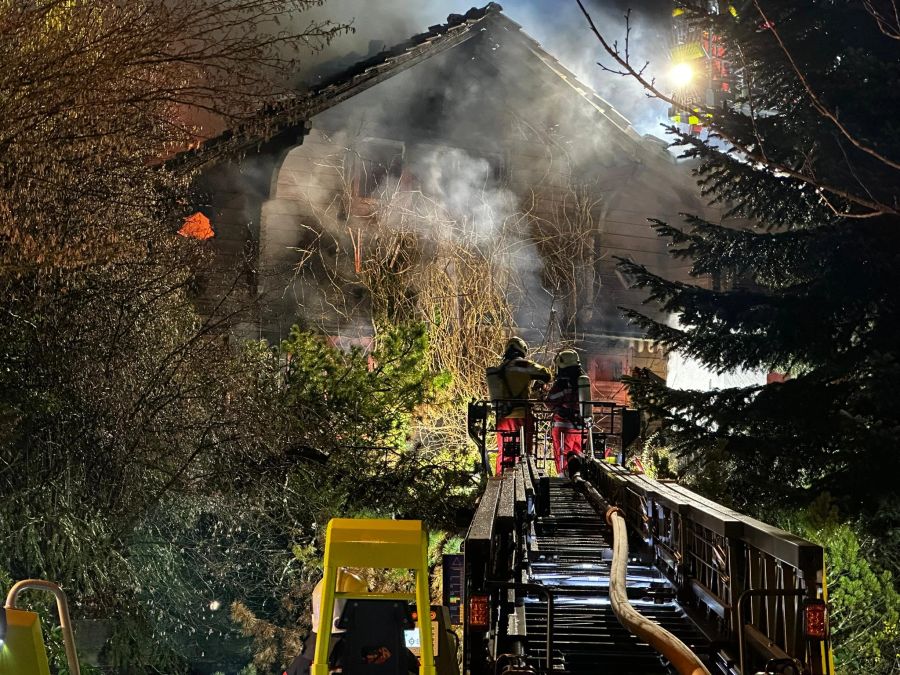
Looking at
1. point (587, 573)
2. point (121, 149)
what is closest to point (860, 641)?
point (587, 573)

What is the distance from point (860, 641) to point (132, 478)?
7.74 metres

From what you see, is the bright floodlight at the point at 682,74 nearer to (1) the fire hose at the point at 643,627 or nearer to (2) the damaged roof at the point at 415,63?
(2) the damaged roof at the point at 415,63

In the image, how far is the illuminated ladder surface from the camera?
5840mm

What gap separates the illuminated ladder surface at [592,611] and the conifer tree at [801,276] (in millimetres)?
3789

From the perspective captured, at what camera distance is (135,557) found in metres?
8.80

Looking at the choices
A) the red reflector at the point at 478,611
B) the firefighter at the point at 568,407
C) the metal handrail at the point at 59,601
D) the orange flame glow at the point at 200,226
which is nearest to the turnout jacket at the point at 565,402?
the firefighter at the point at 568,407

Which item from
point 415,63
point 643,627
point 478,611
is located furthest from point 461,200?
point 643,627

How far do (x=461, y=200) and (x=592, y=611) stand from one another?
1531 centimetres

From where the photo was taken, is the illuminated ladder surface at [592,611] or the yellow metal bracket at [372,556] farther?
the illuminated ladder surface at [592,611]

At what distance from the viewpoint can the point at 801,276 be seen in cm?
1320

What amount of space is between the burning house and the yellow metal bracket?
1383cm

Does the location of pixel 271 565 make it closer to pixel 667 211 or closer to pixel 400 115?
pixel 400 115

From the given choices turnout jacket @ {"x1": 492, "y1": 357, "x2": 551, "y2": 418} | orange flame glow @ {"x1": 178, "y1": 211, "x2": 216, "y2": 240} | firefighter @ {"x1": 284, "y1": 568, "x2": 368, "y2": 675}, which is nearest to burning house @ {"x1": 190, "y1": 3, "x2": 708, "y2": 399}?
orange flame glow @ {"x1": 178, "y1": 211, "x2": 216, "y2": 240}

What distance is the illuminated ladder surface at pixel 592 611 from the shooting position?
584cm
